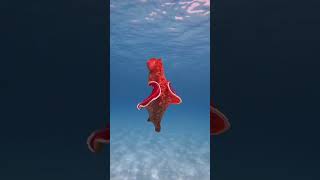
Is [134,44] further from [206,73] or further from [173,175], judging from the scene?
[173,175]

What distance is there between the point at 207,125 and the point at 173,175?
37.9 inches

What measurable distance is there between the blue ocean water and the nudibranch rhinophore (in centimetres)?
13

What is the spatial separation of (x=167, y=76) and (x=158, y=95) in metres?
0.35

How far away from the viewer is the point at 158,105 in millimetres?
3691

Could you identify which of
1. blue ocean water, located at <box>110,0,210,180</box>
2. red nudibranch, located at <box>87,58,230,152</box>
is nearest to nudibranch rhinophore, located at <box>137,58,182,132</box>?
red nudibranch, located at <box>87,58,230,152</box>

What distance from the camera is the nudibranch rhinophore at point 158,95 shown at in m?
3.63

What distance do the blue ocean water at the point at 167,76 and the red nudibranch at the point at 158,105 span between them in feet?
0.42

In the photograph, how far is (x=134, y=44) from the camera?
13.5 feet

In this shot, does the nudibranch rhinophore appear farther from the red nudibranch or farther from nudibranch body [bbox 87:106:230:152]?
nudibranch body [bbox 87:106:230:152]

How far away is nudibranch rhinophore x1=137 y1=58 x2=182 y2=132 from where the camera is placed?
363 cm
